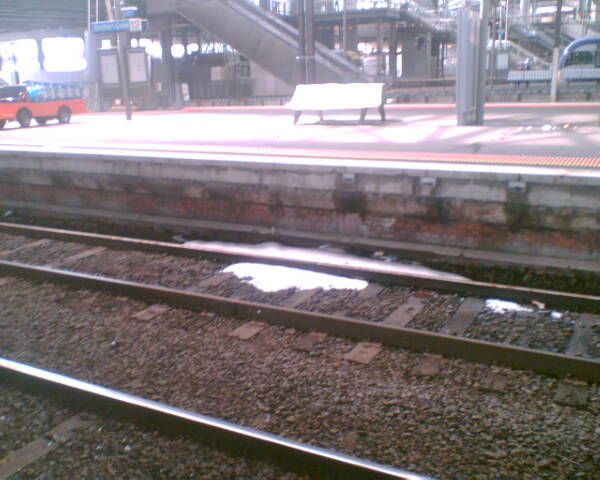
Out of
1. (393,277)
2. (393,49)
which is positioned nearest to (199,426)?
(393,277)

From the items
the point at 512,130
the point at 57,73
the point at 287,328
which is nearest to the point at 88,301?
the point at 287,328

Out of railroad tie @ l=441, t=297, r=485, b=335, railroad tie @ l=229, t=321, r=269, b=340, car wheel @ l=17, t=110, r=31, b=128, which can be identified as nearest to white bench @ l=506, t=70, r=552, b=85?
car wheel @ l=17, t=110, r=31, b=128

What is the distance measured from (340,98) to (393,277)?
7908 millimetres

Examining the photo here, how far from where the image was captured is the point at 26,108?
61.9 feet

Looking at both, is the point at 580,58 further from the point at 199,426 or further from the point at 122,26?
the point at 199,426

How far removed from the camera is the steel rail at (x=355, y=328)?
4.42 metres

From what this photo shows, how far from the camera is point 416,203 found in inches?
288

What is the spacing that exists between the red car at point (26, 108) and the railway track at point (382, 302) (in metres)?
12.2

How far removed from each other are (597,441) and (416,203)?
13.4 feet

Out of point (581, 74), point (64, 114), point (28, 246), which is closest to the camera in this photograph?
point (28, 246)

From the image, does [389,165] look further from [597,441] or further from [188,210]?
[597,441]

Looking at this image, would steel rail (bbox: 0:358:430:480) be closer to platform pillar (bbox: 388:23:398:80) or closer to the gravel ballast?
the gravel ballast

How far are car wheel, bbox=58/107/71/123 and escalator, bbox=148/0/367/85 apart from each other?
9136 millimetres

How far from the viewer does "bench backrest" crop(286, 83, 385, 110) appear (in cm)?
1312
